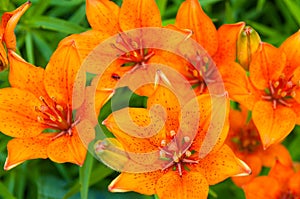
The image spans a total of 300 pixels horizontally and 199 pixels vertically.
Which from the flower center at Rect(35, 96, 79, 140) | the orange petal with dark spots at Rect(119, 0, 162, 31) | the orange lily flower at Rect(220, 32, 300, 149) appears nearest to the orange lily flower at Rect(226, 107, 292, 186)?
the orange lily flower at Rect(220, 32, 300, 149)

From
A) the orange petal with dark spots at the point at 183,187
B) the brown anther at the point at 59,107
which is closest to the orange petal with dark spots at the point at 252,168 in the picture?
the orange petal with dark spots at the point at 183,187

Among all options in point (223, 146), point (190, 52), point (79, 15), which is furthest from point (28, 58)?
point (223, 146)

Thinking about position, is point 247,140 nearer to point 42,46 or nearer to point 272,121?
point 272,121

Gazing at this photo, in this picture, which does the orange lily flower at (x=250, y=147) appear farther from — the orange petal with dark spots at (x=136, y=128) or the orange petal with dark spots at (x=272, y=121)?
the orange petal with dark spots at (x=136, y=128)

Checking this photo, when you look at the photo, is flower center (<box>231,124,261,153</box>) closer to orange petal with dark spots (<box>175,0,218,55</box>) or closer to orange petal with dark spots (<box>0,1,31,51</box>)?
orange petal with dark spots (<box>175,0,218,55</box>)

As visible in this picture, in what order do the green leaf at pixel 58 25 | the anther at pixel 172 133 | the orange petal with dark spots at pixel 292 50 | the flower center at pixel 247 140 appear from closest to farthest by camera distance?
the anther at pixel 172 133 < the orange petal with dark spots at pixel 292 50 < the green leaf at pixel 58 25 < the flower center at pixel 247 140

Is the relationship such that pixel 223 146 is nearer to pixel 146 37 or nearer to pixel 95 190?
pixel 146 37
